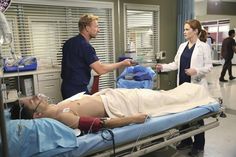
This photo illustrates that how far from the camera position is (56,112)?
172 centimetres

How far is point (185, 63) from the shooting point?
2.60 meters

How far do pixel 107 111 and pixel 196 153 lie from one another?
1.18 m

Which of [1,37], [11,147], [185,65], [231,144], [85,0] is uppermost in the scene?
[85,0]

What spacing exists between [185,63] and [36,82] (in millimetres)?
1770

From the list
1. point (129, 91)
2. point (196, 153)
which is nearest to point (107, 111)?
point (129, 91)

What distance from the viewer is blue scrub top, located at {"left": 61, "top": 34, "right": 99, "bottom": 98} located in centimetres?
237

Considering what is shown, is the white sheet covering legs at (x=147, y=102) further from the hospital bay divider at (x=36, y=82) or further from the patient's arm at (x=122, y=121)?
the hospital bay divider at (x=36, y=82)

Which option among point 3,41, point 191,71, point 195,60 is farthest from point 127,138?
point 195,60

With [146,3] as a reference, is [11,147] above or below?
below

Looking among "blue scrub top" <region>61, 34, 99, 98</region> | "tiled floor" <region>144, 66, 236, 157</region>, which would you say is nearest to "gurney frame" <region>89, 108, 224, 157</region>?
"tiled floor" <region>144, 66, 236, 157</region>

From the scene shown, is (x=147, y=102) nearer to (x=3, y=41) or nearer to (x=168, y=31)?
(x=3, y=41)

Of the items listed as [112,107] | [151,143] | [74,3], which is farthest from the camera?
[74,3]

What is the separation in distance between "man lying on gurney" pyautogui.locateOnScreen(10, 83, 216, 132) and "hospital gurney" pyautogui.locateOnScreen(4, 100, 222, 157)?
7 centimetres

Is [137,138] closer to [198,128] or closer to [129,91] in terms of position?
[129,91]
